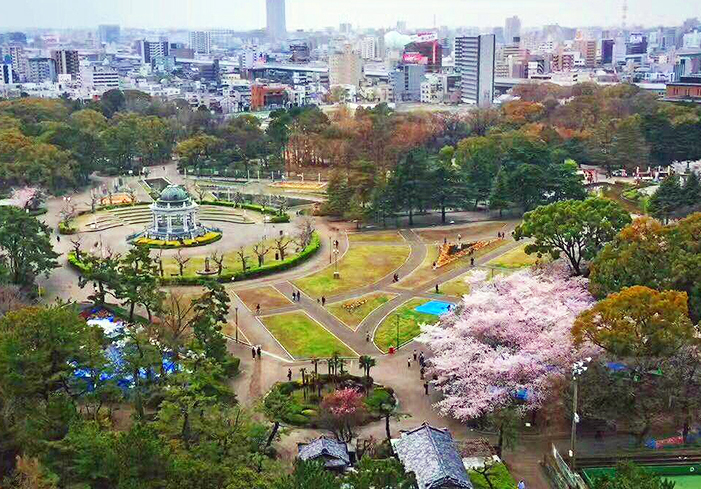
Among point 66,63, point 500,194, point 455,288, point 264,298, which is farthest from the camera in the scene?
point 66,63

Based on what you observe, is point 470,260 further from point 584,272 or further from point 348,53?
point 348,53

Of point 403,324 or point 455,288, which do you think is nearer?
point 403,324

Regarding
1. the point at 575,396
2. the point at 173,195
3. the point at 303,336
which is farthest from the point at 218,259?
the point at 575,396

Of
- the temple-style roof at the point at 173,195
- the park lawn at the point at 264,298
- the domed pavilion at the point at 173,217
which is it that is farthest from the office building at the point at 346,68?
the park lawn at the point at 264,298

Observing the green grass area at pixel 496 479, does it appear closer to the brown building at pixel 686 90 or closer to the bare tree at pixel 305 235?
the bare tree at pixel 305 235

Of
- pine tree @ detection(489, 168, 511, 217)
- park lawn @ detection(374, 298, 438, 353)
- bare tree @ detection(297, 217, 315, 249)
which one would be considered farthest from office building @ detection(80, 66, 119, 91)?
park lawn @ detection(374, 298, 438, 353)

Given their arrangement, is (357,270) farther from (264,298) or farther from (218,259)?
(218,259)
